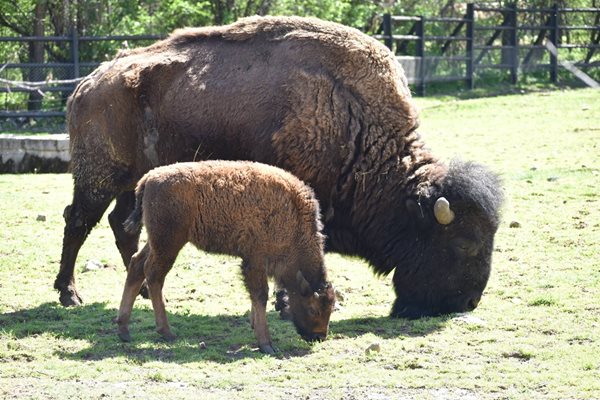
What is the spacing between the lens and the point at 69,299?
8.34 metres

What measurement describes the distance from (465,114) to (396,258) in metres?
13.6

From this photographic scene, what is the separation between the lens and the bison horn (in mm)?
7680

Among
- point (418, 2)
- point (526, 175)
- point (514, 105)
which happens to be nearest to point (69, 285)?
point (526, 175)

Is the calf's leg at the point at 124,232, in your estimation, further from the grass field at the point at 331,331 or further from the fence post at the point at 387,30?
the fence post at the point at 387,30

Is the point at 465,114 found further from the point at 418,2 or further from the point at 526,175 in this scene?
the point at 418,2

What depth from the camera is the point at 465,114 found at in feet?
69.8

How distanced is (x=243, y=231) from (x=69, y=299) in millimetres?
2034

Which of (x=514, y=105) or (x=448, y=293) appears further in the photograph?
(x=514, y=105)

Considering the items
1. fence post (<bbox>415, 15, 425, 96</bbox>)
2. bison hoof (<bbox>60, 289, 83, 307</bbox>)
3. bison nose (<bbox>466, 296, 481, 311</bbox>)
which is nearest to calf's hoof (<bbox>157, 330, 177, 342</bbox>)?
bison hoof (<bbox>60, 289, 83, 307</bbox>)

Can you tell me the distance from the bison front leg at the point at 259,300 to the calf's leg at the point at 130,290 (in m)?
0.75

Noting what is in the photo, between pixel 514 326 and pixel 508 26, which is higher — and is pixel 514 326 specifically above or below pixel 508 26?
below

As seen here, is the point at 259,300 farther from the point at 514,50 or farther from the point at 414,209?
the point at 514,50

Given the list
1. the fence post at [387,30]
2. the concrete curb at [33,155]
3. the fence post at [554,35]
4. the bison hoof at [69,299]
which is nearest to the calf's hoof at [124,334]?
the bison hoof at [69,299]

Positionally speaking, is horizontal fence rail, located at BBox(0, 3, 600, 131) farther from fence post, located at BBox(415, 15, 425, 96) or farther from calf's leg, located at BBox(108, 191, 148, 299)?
calf's leg, located at BBox(108, 191, 148, 299)
